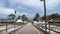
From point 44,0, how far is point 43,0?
167mm

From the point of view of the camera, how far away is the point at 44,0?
29.7 m

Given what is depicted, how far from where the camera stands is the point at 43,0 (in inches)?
1172
